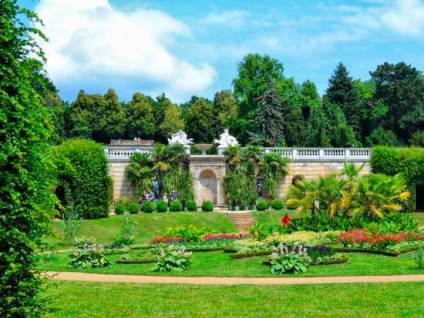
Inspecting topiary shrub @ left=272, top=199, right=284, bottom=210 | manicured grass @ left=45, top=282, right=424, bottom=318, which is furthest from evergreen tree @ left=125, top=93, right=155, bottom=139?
manicured grass @ left=45, top=282, right=424, bottom=318

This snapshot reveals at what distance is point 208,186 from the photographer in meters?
43.7

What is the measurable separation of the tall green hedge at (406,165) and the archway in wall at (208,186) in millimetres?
12036

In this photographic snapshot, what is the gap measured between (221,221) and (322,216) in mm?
10302

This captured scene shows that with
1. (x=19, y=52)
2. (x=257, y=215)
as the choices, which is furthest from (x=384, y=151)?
(x=19, y=52)

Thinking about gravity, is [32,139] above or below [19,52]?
below

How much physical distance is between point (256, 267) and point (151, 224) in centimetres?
1859

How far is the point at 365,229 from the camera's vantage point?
25.4 m

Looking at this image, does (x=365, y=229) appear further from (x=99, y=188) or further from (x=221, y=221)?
(x=99, y=188)

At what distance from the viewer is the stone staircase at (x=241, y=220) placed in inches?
A: 1463

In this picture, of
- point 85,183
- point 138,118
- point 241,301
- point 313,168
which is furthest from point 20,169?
point 138,118

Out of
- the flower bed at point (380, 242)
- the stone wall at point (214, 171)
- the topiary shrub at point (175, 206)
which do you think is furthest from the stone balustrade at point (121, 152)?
the flower bed at point (380, 242)

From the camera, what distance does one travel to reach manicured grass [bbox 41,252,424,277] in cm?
1616

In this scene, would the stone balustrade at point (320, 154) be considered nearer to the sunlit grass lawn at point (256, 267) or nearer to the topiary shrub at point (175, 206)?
the topiary shrub at point (175, 206)

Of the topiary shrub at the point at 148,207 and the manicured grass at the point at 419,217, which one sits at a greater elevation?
the topiary shrub at the point at 148,207
